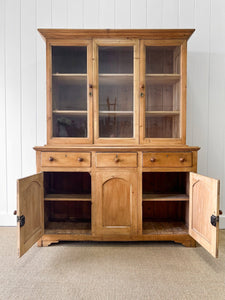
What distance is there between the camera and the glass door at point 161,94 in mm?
1869

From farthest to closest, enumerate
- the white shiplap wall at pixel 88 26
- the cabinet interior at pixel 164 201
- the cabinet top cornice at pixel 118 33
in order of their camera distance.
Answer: the white shiplap wall at pixel 88 26 → the cabinet interior at pixel 164 201 → the cabinet top cornice at pixel 118 33

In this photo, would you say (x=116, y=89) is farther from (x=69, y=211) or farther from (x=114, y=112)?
(x=69, y=211)

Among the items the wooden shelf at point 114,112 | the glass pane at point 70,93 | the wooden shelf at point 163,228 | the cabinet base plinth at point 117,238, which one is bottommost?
the cabinet base plinth at point 117,238

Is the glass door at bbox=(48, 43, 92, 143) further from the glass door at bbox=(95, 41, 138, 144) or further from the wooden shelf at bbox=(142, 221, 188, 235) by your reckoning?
the wooden shelf at bbox=(142, 221, 188, 235)

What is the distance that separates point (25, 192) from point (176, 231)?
53.2 inches

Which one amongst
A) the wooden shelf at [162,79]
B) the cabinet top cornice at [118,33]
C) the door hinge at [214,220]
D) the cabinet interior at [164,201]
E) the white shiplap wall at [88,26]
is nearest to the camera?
the door hinge at [214,220]

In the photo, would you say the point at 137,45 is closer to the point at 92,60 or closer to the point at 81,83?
the point at 92,60

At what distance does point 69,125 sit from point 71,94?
0.95 feet

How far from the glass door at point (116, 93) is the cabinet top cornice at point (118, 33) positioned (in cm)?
9

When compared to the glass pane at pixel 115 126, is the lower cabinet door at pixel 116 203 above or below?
below

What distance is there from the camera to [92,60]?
6.09 feet

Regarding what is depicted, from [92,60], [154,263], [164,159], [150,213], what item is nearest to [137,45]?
[92,60]

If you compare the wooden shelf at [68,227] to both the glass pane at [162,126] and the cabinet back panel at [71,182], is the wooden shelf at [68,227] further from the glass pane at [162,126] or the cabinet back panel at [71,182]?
the glass pane at [162,126]

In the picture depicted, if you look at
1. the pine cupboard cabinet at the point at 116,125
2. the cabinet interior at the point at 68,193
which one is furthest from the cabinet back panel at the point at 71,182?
the pine cupboard cabinet at the point at 116,125
